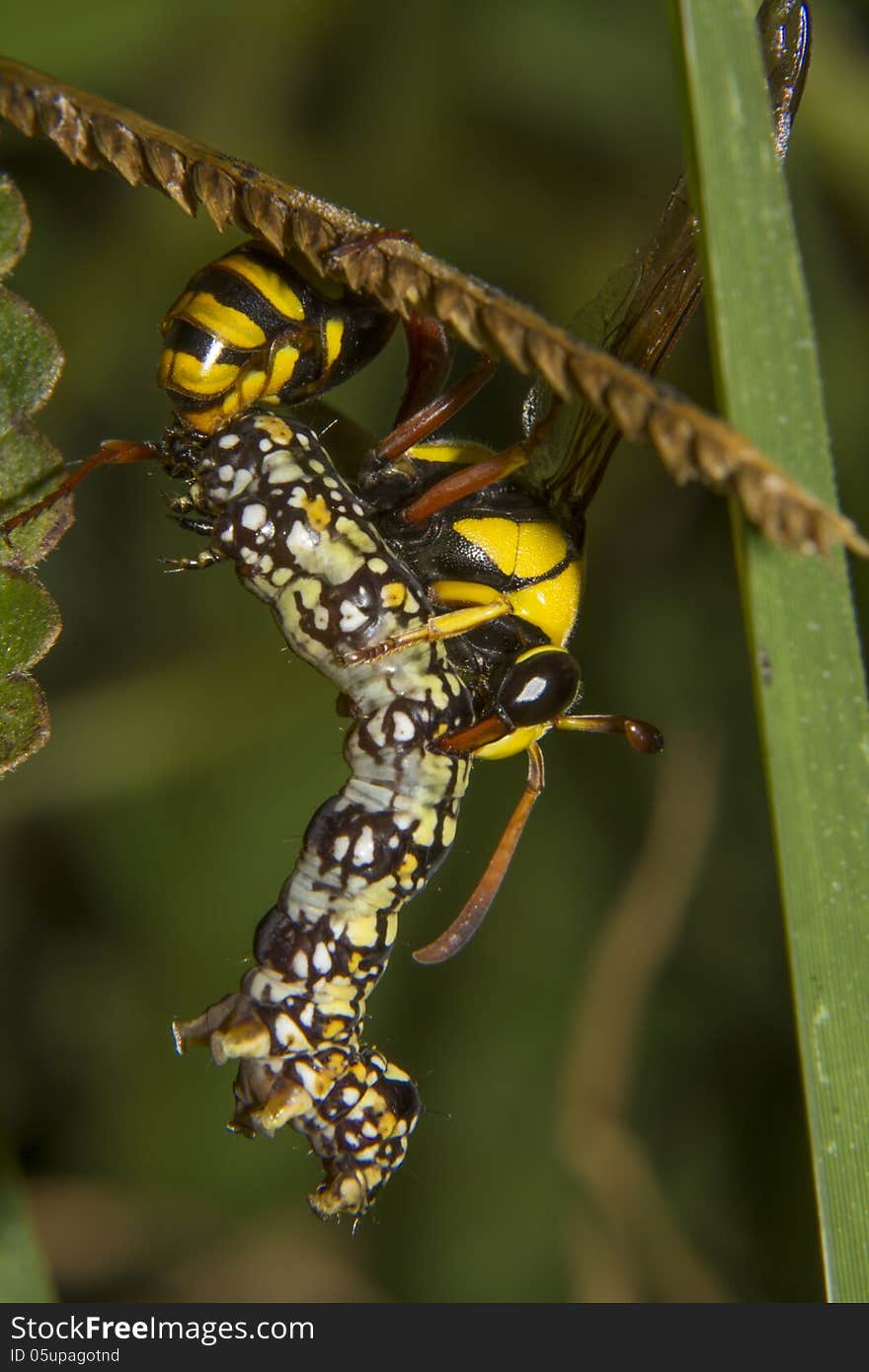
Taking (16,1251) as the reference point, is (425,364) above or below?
above

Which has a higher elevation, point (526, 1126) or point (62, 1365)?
point (62, 1365)

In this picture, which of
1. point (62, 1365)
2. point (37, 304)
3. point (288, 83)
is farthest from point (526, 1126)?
point (288, 83)

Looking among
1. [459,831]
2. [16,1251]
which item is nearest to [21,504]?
[16,1251]

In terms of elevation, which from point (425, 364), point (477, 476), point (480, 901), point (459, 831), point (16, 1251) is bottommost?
point (16, 1251)

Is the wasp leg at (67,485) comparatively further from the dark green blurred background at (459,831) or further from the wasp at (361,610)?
the dark green blurred background at (459,831)

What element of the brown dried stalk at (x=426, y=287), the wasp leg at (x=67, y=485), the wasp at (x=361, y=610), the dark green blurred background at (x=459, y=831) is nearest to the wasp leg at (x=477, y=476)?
the wasp at (x=361, y=610)

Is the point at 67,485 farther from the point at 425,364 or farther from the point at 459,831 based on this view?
the point at 459,831

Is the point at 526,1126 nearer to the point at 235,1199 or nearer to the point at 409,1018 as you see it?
the point at 409,1018
